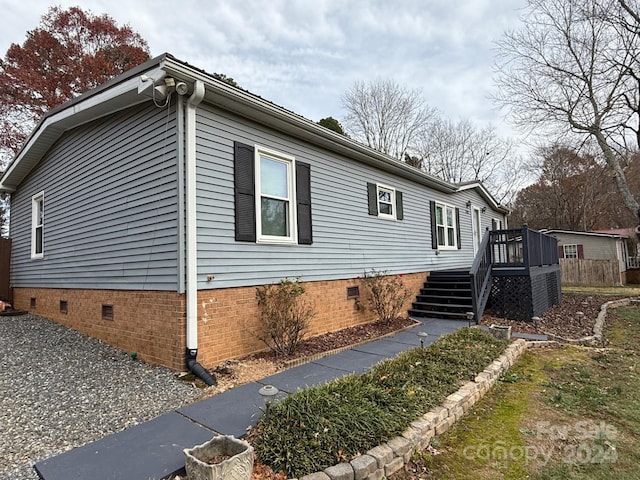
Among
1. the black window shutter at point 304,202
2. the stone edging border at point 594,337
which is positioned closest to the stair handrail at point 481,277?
the stone edging border at point 594,337

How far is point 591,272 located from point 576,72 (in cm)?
1157

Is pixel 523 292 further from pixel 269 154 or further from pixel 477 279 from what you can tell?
pixel 269 154

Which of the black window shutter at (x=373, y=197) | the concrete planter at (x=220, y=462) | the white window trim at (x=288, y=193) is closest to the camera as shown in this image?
the concrete planter at (x=220, y=462)

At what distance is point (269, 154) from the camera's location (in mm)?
5797

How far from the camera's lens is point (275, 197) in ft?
19.0

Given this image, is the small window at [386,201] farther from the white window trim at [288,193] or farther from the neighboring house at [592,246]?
the neighboring house at [592,246]

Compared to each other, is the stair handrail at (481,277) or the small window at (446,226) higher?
the small window at (446,226)

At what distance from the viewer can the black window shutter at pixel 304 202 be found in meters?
6.14

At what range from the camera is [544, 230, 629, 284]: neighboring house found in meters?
22.0

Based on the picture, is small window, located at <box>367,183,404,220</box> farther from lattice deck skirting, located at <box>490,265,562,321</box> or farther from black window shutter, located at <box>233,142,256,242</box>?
black window shutter, located at <box>233,142,256,242</box>

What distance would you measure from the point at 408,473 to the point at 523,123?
1577 centimetres

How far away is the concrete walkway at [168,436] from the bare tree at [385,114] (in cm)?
2175

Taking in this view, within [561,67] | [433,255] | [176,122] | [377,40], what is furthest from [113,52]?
[561,67]

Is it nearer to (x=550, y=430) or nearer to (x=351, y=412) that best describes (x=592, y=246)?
(x=550, y=430)
